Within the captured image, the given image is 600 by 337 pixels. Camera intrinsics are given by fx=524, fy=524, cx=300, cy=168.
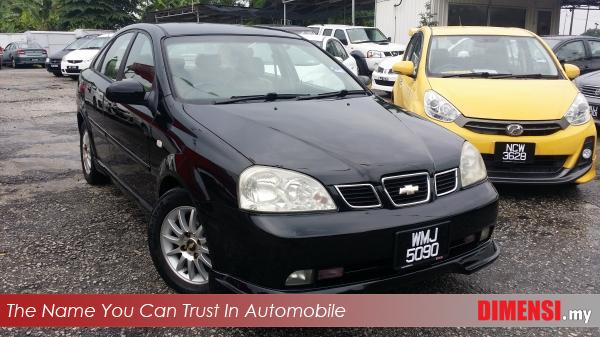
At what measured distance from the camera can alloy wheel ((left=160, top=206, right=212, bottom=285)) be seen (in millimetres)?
2742

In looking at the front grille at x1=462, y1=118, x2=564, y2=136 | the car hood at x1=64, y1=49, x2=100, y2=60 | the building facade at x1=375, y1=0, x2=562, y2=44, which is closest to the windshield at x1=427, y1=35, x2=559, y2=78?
the front grille at x1=462, y1=118, x2=564, y2=136

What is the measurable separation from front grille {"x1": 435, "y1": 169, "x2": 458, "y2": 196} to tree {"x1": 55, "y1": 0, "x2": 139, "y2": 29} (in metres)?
36.1

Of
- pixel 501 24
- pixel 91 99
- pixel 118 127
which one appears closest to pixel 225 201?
pixel 118 127

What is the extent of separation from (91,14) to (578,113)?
36.4 metres

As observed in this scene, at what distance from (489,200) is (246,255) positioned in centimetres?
134

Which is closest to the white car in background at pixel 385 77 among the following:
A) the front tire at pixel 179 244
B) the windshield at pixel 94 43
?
the front tire at pixel 179 244

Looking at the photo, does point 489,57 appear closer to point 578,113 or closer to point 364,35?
point 578,113

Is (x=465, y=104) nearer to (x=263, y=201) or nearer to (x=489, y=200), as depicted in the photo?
(x=489, y=200)

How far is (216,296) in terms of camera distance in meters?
2.55

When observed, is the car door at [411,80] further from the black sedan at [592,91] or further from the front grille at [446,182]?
the black sedan at [592,91]

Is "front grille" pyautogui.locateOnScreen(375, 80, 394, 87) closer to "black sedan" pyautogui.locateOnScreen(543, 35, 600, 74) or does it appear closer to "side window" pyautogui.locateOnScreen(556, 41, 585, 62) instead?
"black sedan" pyautogui.locateOnScreen(543, 35, 600, 74)

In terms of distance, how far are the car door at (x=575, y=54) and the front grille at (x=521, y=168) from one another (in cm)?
Answer: 661

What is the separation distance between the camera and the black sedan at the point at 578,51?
33.3 ft

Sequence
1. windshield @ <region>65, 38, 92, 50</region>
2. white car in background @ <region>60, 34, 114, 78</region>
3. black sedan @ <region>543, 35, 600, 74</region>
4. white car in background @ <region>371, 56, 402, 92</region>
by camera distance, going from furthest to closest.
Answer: windshield @ <region>65, 38, 92, 50</region> → white car in background @ <region>60, 34, 114, 78</region> → white car in background @ <region>371, 56, 402, 92</region> → black sedan @ <region>543, 35, 600, 74</region>
